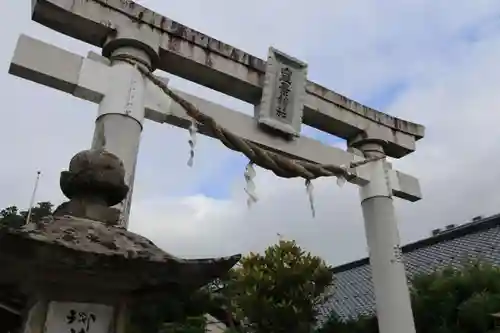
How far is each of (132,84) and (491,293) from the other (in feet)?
18.6

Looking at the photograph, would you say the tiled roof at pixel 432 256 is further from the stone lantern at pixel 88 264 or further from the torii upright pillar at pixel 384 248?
the stone lantern at pixel 88 264

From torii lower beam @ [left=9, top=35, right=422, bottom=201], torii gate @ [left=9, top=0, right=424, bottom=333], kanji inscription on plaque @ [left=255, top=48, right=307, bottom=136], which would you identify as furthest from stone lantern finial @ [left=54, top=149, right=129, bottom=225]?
kanji inscription on plaque @ [left=255, top=48, right=307, bottom=136]

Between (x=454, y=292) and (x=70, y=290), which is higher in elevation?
(x=454, y=292)

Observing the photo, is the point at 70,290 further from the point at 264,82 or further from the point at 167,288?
the point at 264,82

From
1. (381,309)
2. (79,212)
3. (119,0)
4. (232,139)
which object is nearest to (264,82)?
(232,139)

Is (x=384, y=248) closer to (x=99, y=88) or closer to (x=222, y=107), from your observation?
(x=222, y=107)

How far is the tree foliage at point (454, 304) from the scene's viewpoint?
655 centimetres

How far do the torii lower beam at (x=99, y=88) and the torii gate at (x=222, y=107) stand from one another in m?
0.01

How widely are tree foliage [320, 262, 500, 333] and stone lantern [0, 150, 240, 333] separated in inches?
219

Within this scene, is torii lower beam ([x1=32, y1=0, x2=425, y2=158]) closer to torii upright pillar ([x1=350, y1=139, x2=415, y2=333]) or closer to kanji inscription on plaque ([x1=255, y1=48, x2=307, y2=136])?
kanji inscription on plaque ([x1=255, y1=48, x2=307, y2=136])

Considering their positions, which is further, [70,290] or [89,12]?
[89,12]

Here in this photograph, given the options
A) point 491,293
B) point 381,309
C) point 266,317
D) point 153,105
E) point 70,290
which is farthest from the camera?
point 266,317

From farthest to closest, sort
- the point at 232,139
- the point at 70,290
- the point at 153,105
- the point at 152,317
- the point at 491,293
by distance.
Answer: the point at 491,293, the point at 152,317, the point at 153,105, the point at 232,139, the point at 70,290

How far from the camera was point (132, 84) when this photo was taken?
479 cm
